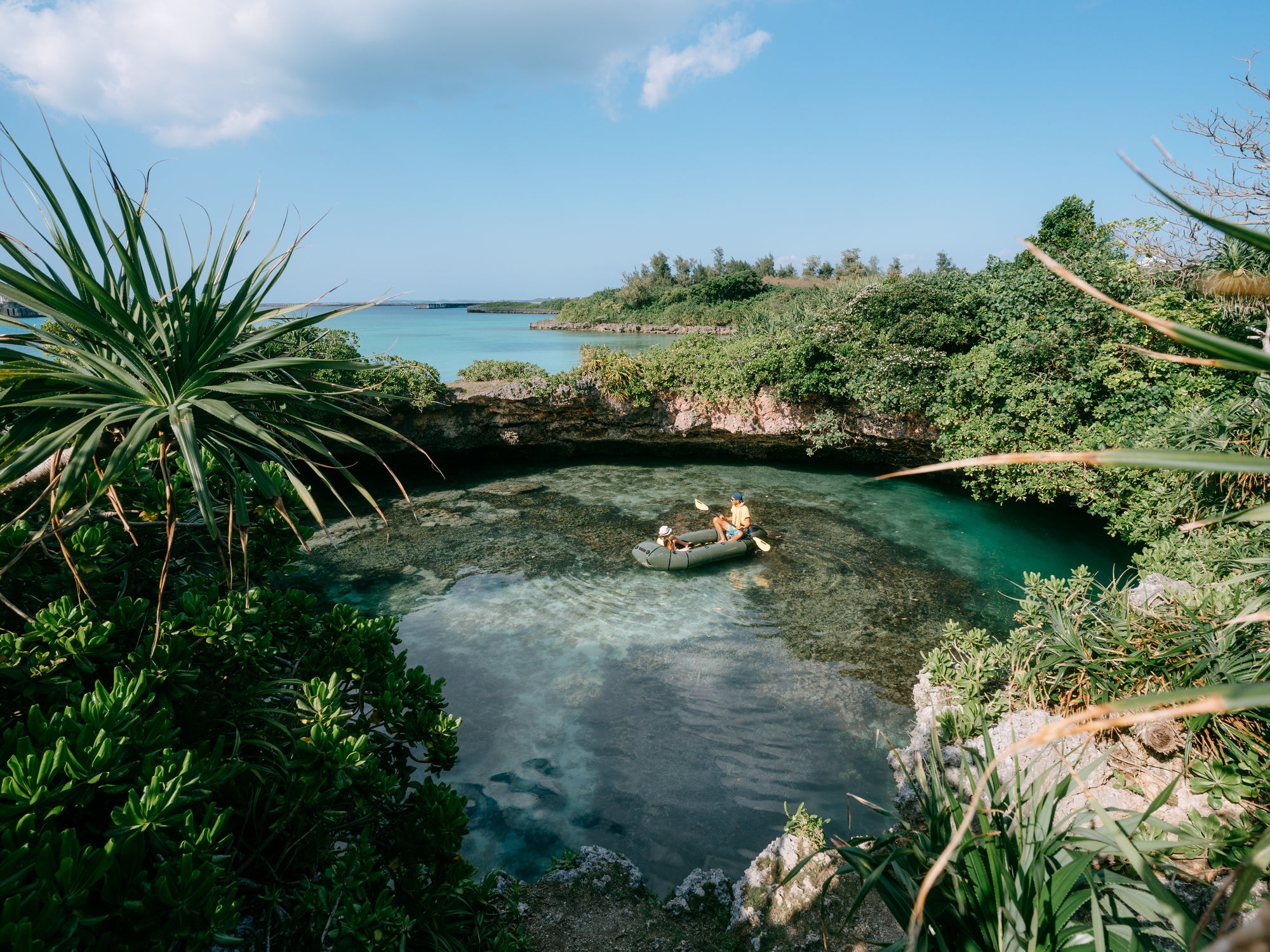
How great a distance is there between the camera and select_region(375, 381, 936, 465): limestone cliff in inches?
562

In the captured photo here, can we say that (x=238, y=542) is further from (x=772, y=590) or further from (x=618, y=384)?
(x=618, y=384)

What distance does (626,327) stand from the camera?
51125mm

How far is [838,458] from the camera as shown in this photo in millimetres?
16281

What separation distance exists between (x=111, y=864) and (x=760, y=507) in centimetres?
1167

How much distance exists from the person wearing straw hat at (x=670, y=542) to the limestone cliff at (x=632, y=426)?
5.69 metres

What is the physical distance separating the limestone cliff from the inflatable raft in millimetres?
5438

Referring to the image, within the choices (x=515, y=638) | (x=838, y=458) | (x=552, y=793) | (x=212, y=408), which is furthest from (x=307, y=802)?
(x=838, y=458)

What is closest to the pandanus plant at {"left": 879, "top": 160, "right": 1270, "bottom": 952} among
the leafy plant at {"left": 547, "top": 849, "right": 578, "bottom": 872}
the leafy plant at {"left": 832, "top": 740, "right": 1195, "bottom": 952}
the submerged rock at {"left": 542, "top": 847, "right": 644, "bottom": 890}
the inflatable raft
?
the leafy plant at {"left": 832, "top": 740, "right": 1195, "bottom": 952}

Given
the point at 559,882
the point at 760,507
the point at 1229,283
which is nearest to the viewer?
the point at 559,882

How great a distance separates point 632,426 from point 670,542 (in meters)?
6.38

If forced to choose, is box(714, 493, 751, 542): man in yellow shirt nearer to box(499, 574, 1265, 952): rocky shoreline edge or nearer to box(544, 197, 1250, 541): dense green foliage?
box(544, 197, 1250, 541): dense green foliage

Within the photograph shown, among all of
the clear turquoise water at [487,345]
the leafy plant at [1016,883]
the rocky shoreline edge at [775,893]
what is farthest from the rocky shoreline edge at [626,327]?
the leafy plant at [1016,883]

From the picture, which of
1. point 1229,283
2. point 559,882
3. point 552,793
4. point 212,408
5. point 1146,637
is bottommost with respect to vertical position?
point 552,793

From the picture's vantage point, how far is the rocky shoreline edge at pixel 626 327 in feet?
143
